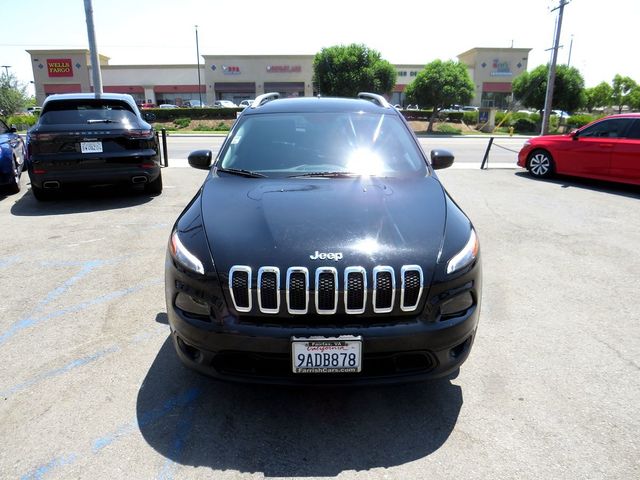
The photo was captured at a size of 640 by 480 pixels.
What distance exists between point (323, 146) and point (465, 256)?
66.9 inches

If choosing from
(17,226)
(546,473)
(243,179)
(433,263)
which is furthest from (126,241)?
(546,473)

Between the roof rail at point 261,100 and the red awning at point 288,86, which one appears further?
the red awning at point 288,86

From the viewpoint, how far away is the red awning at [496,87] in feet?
237

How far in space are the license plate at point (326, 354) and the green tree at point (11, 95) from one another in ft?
183

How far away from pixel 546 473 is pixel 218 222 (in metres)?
2.10

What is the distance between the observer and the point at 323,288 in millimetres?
2410

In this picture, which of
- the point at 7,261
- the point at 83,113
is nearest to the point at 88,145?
the point at 83,113

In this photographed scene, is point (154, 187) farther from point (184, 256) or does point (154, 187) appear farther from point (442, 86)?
point (442, 86)

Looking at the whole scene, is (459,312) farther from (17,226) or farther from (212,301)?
(17,226)

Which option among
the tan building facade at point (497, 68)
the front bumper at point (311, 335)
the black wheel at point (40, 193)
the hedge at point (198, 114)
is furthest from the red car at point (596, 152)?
the tan building facade at point (497, 68)

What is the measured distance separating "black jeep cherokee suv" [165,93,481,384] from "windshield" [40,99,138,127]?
5.43 m

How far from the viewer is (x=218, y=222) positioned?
2.86m

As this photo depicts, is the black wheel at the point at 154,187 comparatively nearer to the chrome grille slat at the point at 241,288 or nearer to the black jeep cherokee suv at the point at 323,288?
the black jeep cherokee suv at the point at 323,288

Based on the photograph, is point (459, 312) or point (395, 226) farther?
point (395, 226)
